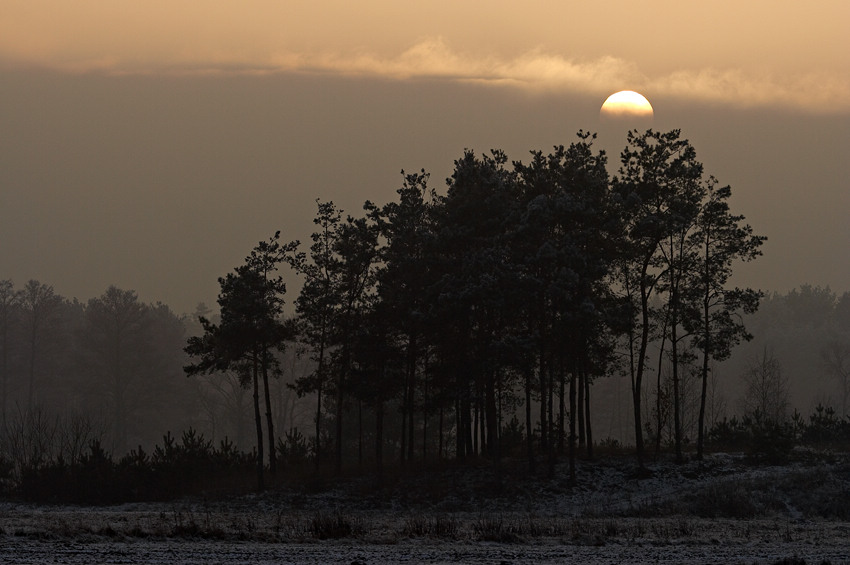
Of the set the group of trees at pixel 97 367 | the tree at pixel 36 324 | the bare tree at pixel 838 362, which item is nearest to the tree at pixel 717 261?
the group of trees at pixel 97 367

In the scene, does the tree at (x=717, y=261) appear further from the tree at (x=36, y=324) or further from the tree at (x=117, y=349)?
the tree at (x=36, y=324)

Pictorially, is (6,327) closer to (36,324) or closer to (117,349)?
(36,324)

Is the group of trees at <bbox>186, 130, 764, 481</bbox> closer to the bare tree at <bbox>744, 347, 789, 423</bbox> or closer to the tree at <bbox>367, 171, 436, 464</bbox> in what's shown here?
the tree at <bbox>367, 171, 436, 464</bbox>

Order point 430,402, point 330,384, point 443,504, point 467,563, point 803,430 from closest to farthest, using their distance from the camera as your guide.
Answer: point 467,563
point 443,504
point 430,402
point 330,384
point 803,430

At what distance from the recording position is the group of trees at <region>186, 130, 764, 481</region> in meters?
45.3

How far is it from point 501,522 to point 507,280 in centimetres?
1854

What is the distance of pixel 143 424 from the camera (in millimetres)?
114625

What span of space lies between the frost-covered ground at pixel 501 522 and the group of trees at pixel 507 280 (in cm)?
234

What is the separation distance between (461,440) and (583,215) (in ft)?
46.4

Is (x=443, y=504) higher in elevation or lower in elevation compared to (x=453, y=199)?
lower

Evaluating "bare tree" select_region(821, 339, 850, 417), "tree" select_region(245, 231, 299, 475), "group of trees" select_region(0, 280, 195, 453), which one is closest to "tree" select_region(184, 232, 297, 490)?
"tree" select_region(245, 231, 299, 475)

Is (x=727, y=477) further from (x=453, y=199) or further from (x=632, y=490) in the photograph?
(x=453, y=199)

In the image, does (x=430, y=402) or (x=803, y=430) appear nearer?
(x=430, y=402)

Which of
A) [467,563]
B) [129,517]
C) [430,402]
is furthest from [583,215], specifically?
[467,563]
